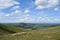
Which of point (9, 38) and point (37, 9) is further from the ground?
point (37, 9)

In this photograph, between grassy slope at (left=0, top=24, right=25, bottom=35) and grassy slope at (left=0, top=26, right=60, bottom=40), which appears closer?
grassy slope at (left=0, top=26, right=60, bottom=40)

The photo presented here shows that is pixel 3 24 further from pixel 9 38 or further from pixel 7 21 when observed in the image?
pixel 9 38

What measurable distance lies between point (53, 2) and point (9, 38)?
2.06 metres

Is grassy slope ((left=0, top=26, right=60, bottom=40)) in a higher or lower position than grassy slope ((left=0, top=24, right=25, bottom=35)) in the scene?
lower

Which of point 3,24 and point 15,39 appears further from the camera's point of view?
point 3,24

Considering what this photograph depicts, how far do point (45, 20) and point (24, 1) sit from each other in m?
1.04

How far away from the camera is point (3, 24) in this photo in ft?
14.1

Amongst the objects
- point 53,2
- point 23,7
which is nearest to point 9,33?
point 23,7

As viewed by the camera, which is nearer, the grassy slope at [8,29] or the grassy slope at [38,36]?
the grassy slope at [38,36]

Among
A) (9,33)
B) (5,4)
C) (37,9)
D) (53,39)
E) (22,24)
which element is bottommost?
(53,39)

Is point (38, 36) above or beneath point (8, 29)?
beneath

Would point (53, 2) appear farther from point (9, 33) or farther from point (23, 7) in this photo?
point (9, 33)

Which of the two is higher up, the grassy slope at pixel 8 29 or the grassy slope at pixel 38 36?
the grassy slope at pixel 8 29

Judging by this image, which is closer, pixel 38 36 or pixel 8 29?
pixel 38 36
